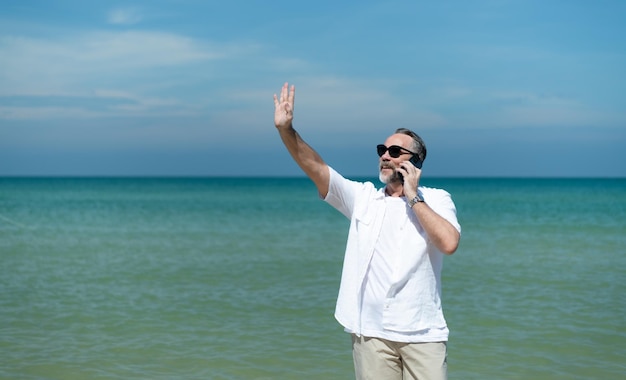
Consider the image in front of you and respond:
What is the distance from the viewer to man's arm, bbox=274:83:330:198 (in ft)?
12.8

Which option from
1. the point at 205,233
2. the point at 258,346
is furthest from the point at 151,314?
the point at 205,233

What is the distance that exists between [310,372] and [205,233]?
1807 centimetres

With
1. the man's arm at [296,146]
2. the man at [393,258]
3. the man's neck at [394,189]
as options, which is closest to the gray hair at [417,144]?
the man at [393,258]

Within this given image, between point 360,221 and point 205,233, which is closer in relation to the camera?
point 360,221

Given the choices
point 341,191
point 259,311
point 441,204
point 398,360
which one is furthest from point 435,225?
point 259,311

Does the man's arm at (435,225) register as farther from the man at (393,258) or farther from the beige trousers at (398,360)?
the beige trousers at (398,360)

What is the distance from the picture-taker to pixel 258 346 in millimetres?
8891

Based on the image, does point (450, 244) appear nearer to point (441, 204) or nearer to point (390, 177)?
point (441, 204)

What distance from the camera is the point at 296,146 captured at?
390cm

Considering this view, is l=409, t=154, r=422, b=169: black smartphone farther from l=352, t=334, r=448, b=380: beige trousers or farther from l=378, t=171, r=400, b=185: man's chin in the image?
l=352, t=334, r=448, b=380: beige trousers

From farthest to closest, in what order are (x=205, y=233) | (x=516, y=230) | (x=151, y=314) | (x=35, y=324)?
(x=516, y=230), (x=205, y=233), (x=151, y=314), (x=35, y=324)


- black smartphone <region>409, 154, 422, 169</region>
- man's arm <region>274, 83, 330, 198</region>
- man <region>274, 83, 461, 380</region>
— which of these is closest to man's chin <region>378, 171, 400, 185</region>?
man <region>274, 83, 461, 380</region>

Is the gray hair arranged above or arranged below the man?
above

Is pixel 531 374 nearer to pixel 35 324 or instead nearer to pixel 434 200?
pixel 434 200
